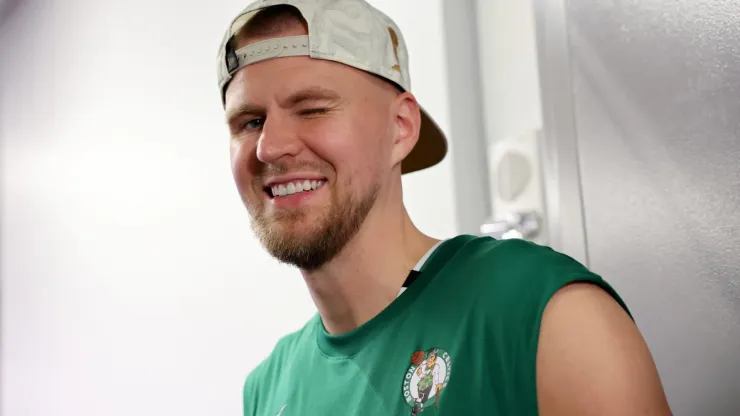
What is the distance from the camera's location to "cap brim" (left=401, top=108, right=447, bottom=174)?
1.05 meters

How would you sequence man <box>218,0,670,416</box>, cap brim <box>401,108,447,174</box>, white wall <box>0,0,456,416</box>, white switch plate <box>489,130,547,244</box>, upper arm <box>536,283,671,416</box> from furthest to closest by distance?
white wall <box>0,0,456,416</box> < white switch plate <box>489,130,547,244</box> < cap brim <box>401,108,447,174</box> < man <box>218,0,670,416</box> < upper arm <box>536,283,671,416</box>

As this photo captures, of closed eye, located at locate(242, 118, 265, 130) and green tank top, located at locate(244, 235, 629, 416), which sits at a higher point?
closed eye, located at locate(242, 118, 265, 130)

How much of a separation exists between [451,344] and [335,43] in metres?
0.42

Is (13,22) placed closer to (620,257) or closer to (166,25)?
(166,25)

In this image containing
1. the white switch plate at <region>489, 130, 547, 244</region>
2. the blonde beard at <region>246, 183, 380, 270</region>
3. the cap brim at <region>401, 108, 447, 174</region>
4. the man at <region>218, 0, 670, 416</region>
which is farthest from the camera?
the white switch plate at <region>489, 130, 547, 244</region>

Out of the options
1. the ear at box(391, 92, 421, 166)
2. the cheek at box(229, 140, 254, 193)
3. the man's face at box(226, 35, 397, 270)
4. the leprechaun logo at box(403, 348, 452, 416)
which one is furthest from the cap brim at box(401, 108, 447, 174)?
the leprechaun logo at box(403, 348, 452, 416)

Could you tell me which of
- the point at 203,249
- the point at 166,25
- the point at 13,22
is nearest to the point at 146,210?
the point at 203,249

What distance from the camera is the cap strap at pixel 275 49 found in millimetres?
866

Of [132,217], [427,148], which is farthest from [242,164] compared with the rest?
[132,217]

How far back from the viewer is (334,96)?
0.87 meters

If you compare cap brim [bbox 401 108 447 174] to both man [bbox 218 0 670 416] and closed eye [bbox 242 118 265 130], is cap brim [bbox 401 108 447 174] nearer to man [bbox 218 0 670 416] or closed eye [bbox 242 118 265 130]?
man [bbox 218 0 670 416]

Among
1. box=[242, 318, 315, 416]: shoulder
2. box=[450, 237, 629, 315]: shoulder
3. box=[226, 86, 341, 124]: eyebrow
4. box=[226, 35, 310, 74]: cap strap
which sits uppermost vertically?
box=[226, 35, 310, 74]: cap strap

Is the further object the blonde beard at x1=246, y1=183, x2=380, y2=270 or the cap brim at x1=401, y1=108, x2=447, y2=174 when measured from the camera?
the cap brim at x1=401, y1=108, x2=447, y2=174

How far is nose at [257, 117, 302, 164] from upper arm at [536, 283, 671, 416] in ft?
1.26
